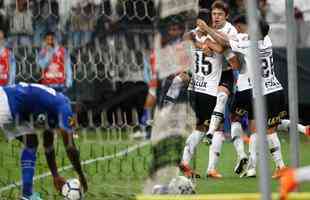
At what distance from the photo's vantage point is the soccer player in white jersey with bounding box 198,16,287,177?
427 inches

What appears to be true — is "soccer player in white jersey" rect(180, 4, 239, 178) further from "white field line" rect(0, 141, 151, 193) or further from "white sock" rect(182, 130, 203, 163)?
"white field line" rect(0, 141, 151, 193)

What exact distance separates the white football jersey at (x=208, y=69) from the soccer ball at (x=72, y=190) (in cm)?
211

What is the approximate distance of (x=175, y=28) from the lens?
8.26 metres

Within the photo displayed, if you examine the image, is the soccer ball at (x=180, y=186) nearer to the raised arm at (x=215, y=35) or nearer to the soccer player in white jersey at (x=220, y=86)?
the raised arm at (x=215, y=35)

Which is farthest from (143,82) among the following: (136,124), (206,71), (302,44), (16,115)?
(302,44)

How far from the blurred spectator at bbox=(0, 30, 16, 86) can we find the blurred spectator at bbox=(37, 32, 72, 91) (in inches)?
11.3

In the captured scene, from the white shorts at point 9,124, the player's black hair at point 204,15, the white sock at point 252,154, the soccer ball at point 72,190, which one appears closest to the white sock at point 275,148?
the white sock at point 252,154

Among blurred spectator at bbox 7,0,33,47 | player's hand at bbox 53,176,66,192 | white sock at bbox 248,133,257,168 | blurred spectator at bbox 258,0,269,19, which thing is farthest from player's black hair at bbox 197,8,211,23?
player's hand at bbox 53,176,66,192

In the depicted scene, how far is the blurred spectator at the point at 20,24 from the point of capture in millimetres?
9773

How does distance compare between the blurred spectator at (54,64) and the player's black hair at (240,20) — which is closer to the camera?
the blurred spectator at (54,64)

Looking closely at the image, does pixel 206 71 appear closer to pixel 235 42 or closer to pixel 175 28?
pixel 235 42

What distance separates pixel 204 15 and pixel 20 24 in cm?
202

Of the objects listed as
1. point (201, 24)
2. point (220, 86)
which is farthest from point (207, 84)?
point (201, 24)

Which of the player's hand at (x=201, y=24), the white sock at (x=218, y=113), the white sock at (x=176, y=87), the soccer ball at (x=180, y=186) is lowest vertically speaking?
the soccer ball at (x=180, y=186)
